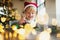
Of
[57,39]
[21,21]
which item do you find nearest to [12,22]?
[21,21]

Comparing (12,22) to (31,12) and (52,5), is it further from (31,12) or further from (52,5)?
(52,5)

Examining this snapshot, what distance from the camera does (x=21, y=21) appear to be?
0.71 m

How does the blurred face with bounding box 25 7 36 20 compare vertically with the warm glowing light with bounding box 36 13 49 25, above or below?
above

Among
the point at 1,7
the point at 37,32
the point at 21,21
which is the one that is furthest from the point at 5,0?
the point at 37,32

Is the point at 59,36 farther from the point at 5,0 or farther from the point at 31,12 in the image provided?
the point at 5,0

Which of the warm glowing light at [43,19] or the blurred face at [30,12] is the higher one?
the blurred face at [30,12]

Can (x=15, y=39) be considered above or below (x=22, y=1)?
below

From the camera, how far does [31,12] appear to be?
71 centimetres

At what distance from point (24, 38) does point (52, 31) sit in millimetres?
161

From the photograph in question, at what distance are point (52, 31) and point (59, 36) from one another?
0.16 ft

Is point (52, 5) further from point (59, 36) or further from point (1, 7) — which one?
point (1, 7)

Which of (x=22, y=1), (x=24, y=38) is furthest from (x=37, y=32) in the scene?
(x=22, y=1)

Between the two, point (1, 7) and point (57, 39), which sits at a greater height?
point (1, 7)

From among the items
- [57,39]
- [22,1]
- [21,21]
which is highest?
[22,1]
